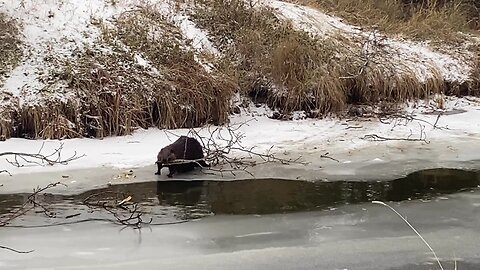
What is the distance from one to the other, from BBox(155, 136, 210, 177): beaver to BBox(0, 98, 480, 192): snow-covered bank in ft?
0.51

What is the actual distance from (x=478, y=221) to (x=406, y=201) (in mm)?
625

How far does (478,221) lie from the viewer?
4.35m

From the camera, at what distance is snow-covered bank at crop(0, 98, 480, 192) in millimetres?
5570

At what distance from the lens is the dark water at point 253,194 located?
464 centimetres

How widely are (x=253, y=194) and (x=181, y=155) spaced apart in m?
0.91

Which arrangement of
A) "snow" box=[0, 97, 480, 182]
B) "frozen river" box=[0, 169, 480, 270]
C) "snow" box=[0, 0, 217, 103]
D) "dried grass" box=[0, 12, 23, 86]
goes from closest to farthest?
1. "frozen river" box=[0, 169, 480, 270]
2. "snow" box=[0, 97, 480, 182]
3. "snow" box=[0, 0, 217, 103]
4. "dried grass" box=[0, 12, 23, 86]

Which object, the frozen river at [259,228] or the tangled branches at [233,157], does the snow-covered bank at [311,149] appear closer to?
the tangled branches at [233,157]

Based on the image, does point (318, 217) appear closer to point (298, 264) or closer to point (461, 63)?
point (298, 264)

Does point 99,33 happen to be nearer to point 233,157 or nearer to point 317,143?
point 233,157

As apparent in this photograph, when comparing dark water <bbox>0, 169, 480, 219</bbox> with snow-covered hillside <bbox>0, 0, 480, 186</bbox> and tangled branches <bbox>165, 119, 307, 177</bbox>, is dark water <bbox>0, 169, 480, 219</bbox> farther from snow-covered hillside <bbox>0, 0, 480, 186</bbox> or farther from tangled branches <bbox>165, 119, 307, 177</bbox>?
snow-covered hillside <bbox>0, 0, 480, 186</bbox>

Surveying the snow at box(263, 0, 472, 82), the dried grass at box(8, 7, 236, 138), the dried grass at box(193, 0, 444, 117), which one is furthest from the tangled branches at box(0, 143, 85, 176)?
the snow at box(263, 0, 472, 82)

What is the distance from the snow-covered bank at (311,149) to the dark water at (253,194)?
234 millimetres

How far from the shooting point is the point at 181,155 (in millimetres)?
5574

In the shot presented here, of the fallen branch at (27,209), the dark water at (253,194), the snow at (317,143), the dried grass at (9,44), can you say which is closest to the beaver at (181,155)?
the dark water at (253,194)
